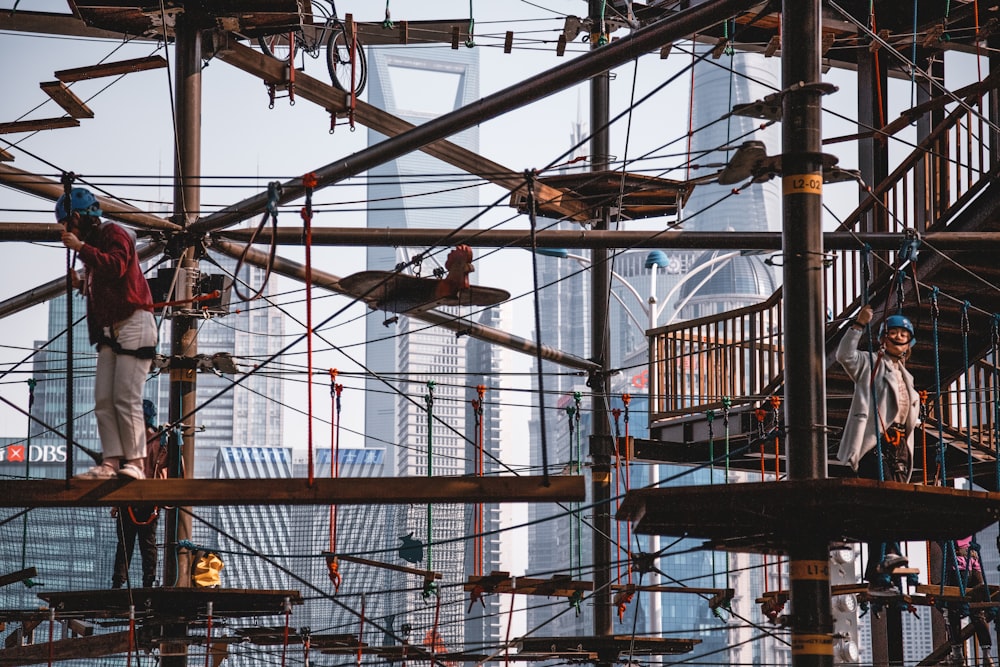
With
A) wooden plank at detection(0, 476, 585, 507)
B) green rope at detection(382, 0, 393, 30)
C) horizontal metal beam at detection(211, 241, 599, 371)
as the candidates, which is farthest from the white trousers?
green rope at detection(382, 0, 393, 30)

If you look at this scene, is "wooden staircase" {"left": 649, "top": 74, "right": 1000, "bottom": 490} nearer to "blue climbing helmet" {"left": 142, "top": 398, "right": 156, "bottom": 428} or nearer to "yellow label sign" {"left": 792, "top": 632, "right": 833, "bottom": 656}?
"yellow label sign" {"left": 792, "top": 632, "right": 833, "bottom": 656}

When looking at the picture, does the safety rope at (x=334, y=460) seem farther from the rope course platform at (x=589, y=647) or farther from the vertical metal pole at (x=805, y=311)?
the vertical metal pole at (x=805, y=311)

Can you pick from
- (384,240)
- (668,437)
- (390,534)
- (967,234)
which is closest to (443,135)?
(384,240)

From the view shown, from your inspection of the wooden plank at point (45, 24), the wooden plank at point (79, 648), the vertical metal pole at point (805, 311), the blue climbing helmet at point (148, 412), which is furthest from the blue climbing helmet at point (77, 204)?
the wooden plank at point (45, 24)

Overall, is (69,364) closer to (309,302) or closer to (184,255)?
(309,302)

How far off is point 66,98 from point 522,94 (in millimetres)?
5383

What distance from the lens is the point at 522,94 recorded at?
12.1 m

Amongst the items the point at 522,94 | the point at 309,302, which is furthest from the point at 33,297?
the point at 309,302

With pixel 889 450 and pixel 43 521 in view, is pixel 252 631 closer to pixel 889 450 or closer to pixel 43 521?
pixel 889 450

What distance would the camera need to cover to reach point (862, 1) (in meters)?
18.1

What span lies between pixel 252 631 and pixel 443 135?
625 centimetres

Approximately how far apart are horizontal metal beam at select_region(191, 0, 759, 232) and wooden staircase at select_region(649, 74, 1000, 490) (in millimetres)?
2127

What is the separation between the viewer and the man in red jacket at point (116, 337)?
9.72 metres

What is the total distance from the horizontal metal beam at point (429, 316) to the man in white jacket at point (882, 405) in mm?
4006
